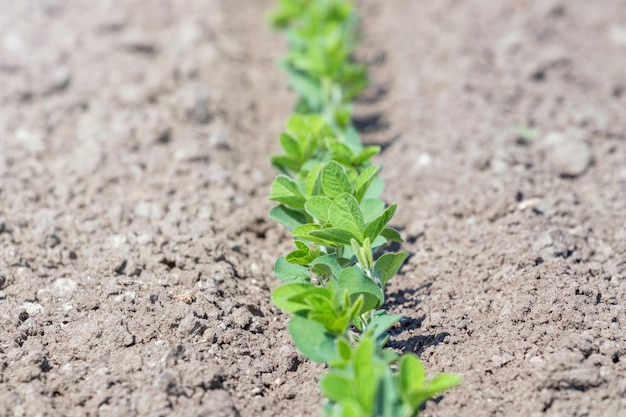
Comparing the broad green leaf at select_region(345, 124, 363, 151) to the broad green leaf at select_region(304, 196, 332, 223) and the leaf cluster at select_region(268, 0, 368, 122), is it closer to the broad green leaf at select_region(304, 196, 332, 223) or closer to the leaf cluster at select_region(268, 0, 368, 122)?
the leaf cluster at select_region(268, 0, 368, 122)

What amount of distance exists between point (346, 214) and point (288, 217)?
16.4 inches

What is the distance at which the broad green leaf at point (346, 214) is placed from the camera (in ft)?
6.80

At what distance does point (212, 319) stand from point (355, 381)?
757mm

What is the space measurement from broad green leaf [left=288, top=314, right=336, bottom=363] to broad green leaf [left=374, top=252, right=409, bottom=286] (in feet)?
1.03

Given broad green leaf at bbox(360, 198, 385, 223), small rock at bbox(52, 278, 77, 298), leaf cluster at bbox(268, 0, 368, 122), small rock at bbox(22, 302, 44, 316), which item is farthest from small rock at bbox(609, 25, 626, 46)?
small rock at bbox(22, 302, 44, 316)

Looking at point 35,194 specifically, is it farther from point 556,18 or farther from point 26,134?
point 556,18

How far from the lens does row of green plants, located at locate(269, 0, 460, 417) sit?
1.70m

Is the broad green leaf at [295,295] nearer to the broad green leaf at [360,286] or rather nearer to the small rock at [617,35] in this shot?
the broad green leaf at [360,286]

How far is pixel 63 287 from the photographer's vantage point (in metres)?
2.43

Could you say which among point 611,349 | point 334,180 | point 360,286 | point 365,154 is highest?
point 334,180

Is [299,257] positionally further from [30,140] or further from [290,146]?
[30,140]

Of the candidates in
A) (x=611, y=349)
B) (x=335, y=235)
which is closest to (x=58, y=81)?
(x=335, y=235)

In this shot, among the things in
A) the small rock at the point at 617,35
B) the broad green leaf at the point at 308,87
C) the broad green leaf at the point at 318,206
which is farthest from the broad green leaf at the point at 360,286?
the small rock at the point at 617,35

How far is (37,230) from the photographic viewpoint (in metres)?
2.73
